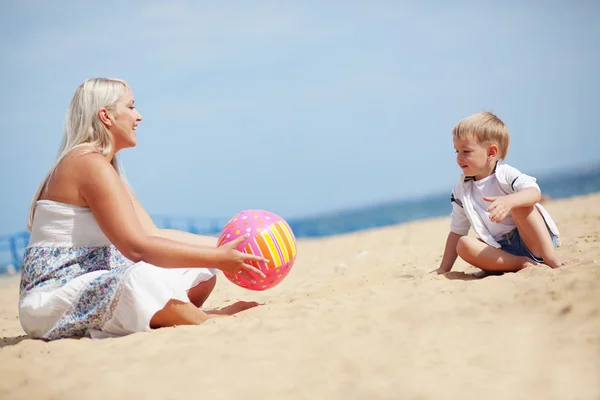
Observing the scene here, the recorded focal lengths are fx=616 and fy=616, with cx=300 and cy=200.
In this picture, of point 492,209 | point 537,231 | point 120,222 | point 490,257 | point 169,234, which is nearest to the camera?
point 120,222

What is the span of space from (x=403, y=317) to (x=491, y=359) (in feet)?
2.49

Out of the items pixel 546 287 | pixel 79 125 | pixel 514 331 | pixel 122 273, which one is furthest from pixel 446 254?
pixel 79 125

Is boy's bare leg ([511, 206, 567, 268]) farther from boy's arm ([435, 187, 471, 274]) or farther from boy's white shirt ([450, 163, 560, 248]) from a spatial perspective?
boy's arm ([435, 187, 471, 274])

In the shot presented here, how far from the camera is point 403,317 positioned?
377cm

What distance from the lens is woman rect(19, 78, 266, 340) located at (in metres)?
4.03

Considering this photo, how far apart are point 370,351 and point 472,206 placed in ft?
7.17

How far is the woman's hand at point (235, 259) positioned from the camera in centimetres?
419

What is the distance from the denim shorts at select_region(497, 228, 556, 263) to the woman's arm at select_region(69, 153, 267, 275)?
2397 mm

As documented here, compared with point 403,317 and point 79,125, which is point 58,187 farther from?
point 403,317

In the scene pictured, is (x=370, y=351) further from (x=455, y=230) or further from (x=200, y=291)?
(x=455, y=230)

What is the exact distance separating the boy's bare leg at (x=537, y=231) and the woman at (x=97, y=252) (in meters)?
2.09

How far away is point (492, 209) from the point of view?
15.1 ft

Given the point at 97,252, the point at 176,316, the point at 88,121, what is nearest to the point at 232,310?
the point at 176,316

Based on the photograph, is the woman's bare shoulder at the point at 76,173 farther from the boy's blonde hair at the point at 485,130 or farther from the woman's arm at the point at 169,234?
the boy's blonde hair at the point at 485,130
